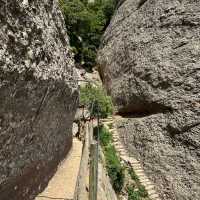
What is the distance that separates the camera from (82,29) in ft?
111

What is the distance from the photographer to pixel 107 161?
68.0ft

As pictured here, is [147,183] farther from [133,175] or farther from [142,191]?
[133,175]

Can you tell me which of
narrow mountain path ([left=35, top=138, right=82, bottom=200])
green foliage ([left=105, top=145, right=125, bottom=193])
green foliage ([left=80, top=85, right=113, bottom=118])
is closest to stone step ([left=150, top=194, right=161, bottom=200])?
green foliage ([left=105, top=145, right=125, bottom=193])

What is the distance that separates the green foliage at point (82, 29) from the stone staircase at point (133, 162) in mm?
10554

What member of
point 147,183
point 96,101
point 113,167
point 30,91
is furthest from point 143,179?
point 30,91

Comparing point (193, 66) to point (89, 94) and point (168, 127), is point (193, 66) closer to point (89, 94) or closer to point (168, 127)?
point (168, 127)

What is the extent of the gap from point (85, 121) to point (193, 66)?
316 inches

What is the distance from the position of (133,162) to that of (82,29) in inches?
640

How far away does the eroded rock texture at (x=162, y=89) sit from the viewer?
20016mm

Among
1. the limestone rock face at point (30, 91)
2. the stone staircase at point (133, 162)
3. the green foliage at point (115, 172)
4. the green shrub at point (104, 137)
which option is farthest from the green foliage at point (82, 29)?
the limestone rock face at point (30, 91)

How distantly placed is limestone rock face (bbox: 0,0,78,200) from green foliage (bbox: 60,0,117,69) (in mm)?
20351

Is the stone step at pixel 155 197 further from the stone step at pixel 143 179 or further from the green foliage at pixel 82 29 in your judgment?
the green foliage at pixel 82 29

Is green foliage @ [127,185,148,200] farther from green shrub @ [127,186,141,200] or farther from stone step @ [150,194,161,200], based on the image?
stone step @ [150,194,161,200]

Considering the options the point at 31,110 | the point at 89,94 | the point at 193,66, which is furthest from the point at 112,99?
the point at 31,110
